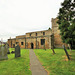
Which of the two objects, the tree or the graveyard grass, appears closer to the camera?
the graveyard grass

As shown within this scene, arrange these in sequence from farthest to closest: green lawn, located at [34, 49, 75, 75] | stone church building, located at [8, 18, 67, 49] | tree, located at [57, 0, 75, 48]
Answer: stone church building, located at [8, 18, 67, 49] → tree, located at [57, 0, 75, 48] → green lawn, located at [34, 49, 75, 75]

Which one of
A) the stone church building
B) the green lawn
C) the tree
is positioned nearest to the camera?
the green lawn

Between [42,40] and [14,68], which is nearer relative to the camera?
[14,68]

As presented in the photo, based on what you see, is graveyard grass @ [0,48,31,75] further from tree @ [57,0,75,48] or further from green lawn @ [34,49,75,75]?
tree @ [57,0,75,48]

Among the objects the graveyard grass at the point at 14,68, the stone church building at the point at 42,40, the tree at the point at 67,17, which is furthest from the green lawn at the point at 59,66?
the stone church building at the point at 42,40

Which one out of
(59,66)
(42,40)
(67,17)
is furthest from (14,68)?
(42,40)

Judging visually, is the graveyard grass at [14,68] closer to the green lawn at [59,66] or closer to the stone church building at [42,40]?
the green lawn at [59,66]

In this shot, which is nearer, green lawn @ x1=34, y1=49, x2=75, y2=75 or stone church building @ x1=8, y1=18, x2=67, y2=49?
green lawn @ x1=34, y1=49, x2=75, y2=75

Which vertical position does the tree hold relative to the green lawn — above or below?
above

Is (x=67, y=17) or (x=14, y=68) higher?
(x=67, y=17)

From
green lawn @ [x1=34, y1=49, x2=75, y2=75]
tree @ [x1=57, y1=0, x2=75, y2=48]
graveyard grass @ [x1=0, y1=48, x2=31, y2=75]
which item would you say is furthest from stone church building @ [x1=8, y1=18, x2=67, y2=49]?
graveyard grass @ [x1=0, y1=48, x2=31, y2=75]

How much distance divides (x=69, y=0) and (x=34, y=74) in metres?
17.7

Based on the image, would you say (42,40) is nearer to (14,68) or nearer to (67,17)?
(67,17)

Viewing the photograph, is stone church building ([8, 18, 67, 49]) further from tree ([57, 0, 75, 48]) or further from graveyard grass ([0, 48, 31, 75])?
graveyard grass ([0, 48, 31, 75])
